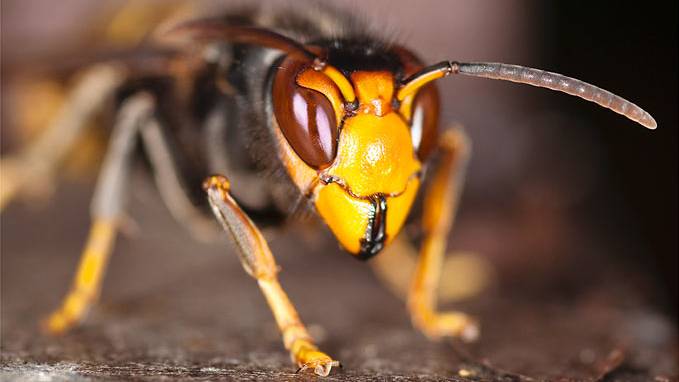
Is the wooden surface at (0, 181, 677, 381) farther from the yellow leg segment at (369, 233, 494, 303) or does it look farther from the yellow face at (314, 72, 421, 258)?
the yellow face at (314, 72, 421, 258)

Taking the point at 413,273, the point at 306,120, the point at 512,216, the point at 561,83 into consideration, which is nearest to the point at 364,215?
the point at 306,120

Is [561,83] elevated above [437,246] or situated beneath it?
situated beneath

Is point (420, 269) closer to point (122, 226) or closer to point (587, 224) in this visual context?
point (122, 226)

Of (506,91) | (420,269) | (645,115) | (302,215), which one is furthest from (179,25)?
(506,91)

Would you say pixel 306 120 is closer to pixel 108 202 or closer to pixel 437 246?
pixel 437 246

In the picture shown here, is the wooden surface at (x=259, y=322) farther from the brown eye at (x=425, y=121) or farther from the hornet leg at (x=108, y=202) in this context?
the brown eye at (x=425, y=121)

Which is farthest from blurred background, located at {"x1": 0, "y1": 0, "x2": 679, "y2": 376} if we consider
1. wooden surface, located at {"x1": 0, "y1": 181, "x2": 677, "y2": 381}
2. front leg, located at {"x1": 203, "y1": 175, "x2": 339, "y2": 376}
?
front leg, located at {"x1": 203, "y1": 175, "x2": 339, "y2": 376}

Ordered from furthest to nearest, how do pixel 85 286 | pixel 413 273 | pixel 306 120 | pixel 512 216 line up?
1. pixel 512 216
2. pixel 413 273
3. pixel 85 286
4. pixel 306 120
